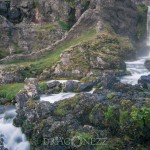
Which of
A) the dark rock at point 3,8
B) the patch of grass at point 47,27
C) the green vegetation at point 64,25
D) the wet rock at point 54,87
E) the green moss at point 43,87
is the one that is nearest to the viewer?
the wet rock at point 54,87

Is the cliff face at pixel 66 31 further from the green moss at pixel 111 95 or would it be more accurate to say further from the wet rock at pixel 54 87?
the green moss at pixel 111 95

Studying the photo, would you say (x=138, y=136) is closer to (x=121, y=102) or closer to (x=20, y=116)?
(x=121, y=102)

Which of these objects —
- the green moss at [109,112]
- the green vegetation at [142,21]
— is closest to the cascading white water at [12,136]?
the green moss at [109,112]

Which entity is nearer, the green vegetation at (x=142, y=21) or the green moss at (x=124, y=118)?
the green moss at (x=124, y=118)

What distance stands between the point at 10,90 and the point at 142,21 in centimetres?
3915

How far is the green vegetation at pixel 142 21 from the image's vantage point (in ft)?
265

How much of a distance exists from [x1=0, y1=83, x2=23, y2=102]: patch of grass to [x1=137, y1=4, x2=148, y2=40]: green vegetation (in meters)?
33.8

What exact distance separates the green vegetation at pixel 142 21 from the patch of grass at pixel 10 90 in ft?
111

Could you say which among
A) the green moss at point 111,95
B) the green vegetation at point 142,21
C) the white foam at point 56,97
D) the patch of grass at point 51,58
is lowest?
the white foam at point 56,97

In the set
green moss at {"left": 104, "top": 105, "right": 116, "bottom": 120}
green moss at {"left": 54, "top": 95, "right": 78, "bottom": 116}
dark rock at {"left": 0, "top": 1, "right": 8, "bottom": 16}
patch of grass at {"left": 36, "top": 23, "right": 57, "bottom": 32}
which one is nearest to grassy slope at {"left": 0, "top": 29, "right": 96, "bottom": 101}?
patch of grass at {"left": 36, "top": 23, "right": 57, "bottom": 32}

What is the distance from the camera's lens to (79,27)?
235ft

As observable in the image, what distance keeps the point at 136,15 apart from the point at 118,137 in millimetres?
49603

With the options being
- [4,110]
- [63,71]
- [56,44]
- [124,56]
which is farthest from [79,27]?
[4,110]

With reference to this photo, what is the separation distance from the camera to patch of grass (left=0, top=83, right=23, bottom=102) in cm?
5091
